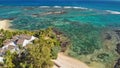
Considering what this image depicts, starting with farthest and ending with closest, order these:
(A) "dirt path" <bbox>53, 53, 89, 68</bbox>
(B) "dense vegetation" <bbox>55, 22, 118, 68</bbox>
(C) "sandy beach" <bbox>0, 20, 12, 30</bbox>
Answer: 1. (C) "sandy beach" <bbox>0, 20, 12, 30</bbox>
2. (B) "dense vegetation" <bbox>55, 22, 118, 68</bbox>
3. (A) "dirt path" <bbox>53, 53, 89, 68</bbox>

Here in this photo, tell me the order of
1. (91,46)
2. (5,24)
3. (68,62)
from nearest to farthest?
(68,62), (91,46), (5,24)

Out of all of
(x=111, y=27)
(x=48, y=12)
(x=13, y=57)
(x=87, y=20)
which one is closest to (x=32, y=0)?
(x=48, y=12)

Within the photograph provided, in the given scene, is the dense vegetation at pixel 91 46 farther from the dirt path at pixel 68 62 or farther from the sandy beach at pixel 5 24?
the sandy beach at pixel 5 24

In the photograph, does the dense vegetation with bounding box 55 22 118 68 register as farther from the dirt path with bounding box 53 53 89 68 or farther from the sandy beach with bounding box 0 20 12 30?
the sandy beach with bounding box 0 20 12 30

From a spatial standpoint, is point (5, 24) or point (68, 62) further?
point (5, 24)

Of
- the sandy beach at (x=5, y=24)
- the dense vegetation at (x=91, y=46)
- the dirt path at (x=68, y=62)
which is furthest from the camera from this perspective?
the sandy beach at (x=5, y=24)

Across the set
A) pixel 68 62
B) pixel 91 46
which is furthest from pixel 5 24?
pixel 68 62

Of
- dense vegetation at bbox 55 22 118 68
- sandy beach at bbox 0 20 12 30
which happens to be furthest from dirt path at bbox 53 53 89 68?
sandy beach at bbox 0 20 12 30

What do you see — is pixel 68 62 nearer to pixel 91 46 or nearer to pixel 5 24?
pixel 91 46

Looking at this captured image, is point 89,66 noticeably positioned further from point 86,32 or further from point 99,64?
point 86,32

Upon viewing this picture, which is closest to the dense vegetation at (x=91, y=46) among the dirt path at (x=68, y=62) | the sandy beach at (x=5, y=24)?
the dirt path at (x=68, y=62)

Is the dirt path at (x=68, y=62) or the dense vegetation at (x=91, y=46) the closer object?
the dirt path at (x=68, y=62)
